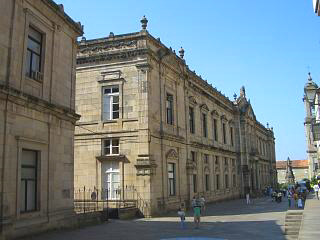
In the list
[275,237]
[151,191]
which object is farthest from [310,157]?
[275,237]

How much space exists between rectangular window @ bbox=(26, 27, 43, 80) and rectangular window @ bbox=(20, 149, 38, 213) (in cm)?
304

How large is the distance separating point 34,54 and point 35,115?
2.56m

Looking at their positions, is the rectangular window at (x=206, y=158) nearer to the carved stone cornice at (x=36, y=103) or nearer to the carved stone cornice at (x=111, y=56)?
the carved stone cornice at (x=111, y=56)

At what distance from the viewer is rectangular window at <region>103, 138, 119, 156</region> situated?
2431cm

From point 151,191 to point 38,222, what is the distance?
962 cm

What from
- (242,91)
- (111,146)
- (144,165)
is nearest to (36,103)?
(144,165)

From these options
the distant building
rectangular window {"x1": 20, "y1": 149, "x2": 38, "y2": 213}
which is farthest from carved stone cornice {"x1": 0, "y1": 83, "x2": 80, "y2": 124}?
the distant building

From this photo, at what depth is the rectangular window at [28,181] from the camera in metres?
13.9

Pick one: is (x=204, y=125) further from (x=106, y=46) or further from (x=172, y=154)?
(x=106, y=46)

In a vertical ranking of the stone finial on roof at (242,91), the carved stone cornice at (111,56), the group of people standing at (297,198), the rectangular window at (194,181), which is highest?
the stone finial on roof at (242,91)

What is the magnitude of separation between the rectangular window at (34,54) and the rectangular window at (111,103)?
9.56 metres

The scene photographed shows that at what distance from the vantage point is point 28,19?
1448 centimetres

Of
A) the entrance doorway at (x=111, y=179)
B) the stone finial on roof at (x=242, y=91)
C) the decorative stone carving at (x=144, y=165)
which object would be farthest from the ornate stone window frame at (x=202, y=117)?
the stone finial on roof at (x=242, y=91)

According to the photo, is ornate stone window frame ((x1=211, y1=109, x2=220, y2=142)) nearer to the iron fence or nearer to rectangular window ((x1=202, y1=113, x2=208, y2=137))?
rectangular window ((x1=202, y1=113, x2=208, y2=137))
